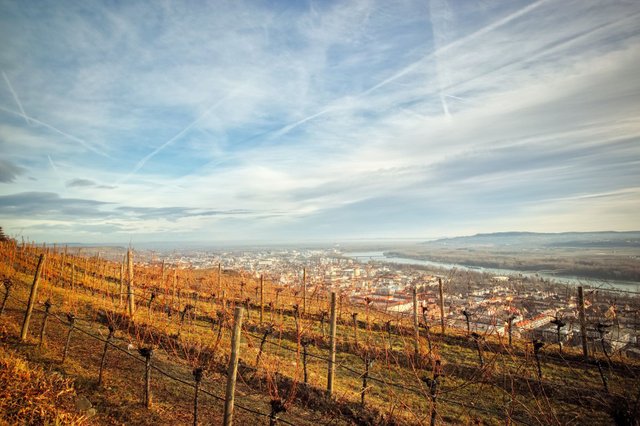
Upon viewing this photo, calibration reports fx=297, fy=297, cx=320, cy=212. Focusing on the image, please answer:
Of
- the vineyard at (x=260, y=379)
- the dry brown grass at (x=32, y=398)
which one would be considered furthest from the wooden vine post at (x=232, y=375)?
the dry brown grass at (x=32, y=398)

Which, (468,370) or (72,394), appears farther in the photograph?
(468,370)

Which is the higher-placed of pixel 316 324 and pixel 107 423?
Answer: pixel 107 423

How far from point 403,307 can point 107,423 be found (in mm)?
15818

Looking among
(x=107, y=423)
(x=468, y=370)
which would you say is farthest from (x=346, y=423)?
(x=468, y=370)

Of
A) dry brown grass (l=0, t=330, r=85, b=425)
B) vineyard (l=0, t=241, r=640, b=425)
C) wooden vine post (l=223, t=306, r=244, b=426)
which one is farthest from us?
vineyard (l=0, t=241, r=640, b=425)

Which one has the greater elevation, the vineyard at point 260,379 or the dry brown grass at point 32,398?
the dry brown grass at point 32,398

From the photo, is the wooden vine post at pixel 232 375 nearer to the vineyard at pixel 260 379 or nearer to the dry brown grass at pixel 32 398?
the vineyard at pixel 260 379

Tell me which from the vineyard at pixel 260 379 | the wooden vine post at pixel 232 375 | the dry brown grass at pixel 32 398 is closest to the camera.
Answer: the wooden vine post at pixel 232 375

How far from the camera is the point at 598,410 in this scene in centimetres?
799

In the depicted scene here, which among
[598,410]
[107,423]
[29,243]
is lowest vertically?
[598,410]

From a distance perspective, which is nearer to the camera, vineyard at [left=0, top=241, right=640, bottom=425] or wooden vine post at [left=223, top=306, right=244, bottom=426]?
wooden vine post at [left=223, top=306, right=244, bottom=426]

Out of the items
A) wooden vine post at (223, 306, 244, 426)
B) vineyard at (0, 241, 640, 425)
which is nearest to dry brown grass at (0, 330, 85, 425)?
vineyard at (0, 241, 640, 425)

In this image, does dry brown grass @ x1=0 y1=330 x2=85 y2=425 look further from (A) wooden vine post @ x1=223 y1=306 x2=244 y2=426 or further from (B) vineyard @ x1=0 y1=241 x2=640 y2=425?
(A) wooden vine post @ x1=223 y1=306 x2=244 y2=426

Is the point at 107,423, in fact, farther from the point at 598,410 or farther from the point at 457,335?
the point at 457,335
